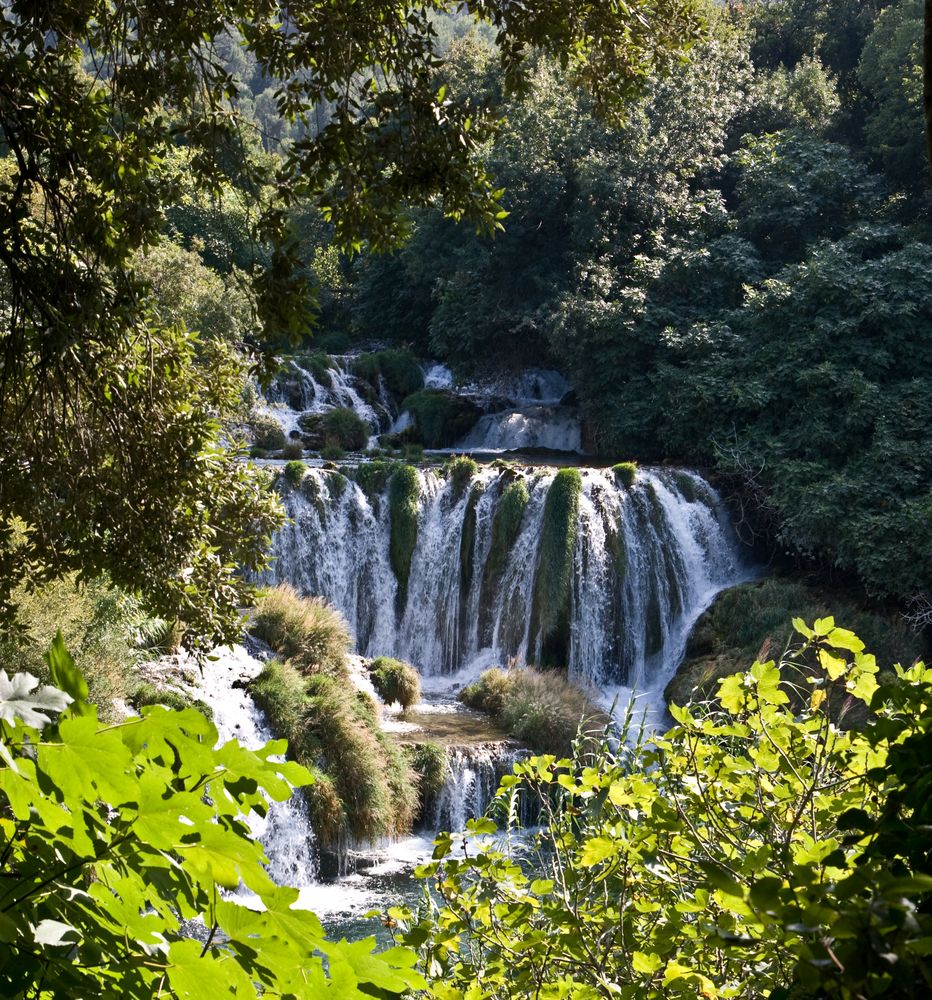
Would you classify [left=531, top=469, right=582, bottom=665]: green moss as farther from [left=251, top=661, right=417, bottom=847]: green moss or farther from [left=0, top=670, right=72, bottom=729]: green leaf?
[left=0, top=670, right=72, bottom=729]: green leaf

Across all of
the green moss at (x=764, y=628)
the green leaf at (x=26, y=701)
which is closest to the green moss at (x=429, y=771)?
the green moss at (x=764, y=628)

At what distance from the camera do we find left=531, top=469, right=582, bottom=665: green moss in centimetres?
1590

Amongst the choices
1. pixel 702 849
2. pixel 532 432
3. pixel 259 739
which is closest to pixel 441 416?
pixel 532 432

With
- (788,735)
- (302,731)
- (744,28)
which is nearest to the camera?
(788,735)

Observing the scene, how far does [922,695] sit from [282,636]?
1126 cm

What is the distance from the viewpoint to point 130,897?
1.29 meters

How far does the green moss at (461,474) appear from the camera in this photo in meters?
17.2

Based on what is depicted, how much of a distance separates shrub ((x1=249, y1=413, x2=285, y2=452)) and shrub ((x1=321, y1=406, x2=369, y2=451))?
112 cm

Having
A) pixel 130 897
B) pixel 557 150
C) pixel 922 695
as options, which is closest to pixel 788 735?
pixel 922 695

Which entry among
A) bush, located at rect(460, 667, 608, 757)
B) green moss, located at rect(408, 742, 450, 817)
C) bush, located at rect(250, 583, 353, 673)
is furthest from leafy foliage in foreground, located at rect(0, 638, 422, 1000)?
bush, located at rect(250, 583, 353, 673)

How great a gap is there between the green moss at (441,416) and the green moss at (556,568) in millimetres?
7282

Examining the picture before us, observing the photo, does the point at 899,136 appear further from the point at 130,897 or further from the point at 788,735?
the point at 130,897

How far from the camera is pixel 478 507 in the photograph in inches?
666

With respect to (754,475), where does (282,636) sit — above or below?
below
